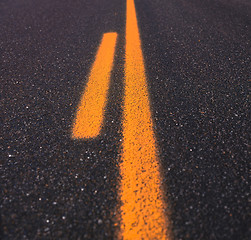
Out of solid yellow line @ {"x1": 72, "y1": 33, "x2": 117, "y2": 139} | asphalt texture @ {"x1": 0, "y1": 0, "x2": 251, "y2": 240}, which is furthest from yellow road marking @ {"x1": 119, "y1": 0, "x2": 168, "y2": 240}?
solid yellow line @ {"x1": 72, "y1": 33, "x2": 117, "y2": 139}

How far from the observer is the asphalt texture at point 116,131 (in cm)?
104

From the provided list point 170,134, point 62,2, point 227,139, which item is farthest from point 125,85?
point 62,2

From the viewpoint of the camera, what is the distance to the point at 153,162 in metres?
1.27

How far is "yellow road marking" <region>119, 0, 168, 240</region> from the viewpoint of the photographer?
3.30ft

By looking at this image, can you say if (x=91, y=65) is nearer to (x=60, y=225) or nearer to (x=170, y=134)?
(x=170, y=134)

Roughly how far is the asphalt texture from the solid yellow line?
2.5 inches

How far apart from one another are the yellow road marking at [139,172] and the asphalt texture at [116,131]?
0.05 m

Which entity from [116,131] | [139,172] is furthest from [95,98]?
[139,172]

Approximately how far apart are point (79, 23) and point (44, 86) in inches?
63.8

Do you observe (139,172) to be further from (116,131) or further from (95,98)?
(95,98)

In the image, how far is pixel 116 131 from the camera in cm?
147

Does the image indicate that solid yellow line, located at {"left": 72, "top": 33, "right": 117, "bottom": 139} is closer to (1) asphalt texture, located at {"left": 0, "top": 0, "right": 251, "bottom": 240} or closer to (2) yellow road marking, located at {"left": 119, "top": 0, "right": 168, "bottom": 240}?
(1) asphalt texture, located at {"left": 0, "top": 0, "right": 251, "bottom": 240}

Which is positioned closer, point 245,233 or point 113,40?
point 245,233

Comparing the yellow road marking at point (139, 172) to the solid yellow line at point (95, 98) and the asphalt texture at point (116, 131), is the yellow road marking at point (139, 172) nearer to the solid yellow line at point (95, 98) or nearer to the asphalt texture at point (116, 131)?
the asphalt texture at point (116, 131)
